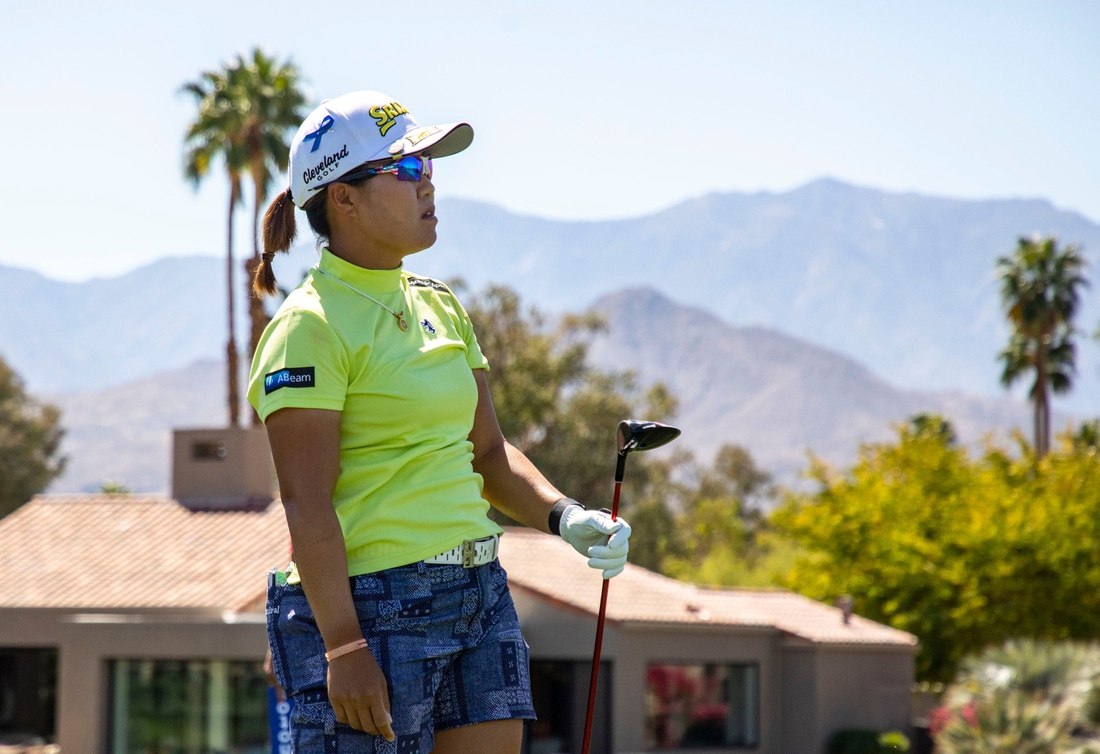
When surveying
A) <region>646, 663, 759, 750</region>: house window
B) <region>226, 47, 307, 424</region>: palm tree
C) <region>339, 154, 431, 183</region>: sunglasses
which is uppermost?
<region>226, 47, 307, 424</region>: palm tree

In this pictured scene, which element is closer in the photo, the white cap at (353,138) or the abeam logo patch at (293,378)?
the abeam logo patch at (293,378)

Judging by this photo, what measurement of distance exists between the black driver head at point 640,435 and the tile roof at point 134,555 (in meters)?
20.7

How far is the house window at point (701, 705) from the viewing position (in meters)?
24.5

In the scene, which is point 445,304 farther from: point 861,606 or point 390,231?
point 861,606

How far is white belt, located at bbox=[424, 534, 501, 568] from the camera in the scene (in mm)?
2738

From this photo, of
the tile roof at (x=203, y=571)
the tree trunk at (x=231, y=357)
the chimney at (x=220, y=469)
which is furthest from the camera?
the tree trunk at (x=231, y=357)

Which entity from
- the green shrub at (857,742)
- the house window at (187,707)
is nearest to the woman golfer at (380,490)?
the house window at (187,707)

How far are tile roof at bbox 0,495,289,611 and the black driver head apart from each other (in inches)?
813

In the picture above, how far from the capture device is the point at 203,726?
22672mm

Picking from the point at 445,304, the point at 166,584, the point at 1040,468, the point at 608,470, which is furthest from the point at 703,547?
the point at 445,304

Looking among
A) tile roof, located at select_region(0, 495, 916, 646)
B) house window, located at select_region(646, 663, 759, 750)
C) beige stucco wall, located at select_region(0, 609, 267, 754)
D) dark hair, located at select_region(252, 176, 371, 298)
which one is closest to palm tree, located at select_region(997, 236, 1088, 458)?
tile roof, located at select_region(0, 495, 916, 646)

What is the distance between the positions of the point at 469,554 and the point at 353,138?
86 cm

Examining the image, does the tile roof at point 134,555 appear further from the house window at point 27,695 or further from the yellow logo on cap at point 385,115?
the yellow logo on cap at point 385,115

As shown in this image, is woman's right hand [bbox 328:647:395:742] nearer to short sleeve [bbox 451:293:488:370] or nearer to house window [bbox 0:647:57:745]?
short sleeve [bbox 451:293:488:370]
